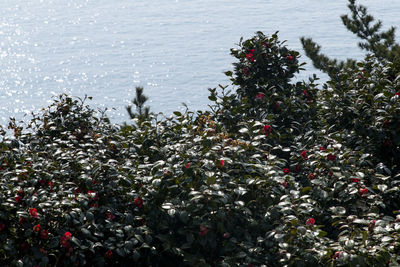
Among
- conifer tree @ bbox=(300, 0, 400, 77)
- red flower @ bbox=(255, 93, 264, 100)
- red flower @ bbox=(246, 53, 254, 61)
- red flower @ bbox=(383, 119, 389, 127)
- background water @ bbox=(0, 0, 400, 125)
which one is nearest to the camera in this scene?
red flower @ bbox=(383, 119, 389, 127)

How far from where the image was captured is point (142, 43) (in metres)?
25.0

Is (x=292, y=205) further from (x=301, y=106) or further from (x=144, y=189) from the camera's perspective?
(x=301, y=106)

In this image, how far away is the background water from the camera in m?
18.6

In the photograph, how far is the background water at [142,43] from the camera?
60.9 ft

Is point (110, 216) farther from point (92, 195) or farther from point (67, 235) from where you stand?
point (67, 235)

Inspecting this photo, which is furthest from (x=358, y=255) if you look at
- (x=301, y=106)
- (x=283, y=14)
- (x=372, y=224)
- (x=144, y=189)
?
(x=283, y=14)

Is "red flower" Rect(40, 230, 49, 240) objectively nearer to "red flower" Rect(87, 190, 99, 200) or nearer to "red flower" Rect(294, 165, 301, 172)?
"red flower" Rect(87, 190, 99, 200)

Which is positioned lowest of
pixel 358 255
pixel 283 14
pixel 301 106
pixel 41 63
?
pixel 358 255

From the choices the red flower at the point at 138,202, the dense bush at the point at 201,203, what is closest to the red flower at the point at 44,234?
the dense bush at the point at 201,203

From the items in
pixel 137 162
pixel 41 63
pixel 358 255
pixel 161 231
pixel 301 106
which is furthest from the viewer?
pixel 41 63

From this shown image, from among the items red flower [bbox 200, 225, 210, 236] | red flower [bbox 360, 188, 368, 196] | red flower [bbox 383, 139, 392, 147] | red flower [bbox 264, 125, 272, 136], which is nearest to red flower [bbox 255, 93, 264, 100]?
red flower [bbox 264, 125, 272, 136]

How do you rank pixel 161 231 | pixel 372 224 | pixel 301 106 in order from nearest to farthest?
pixel 372 224, pixel 161 231, pixel 301 106

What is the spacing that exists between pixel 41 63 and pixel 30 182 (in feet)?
67.1

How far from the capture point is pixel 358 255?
2.81m
